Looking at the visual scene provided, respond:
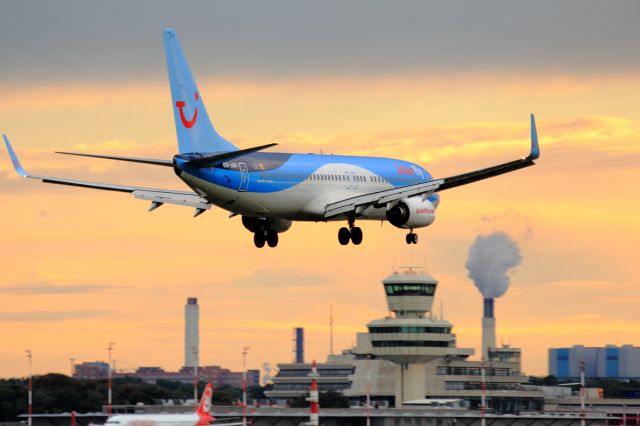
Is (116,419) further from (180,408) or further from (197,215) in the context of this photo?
(180,408)

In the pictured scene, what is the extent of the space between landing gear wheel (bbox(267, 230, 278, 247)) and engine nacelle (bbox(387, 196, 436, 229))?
736 centimetres

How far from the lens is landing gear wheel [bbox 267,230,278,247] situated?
85625 millimetres

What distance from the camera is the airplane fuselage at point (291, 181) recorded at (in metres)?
77.4

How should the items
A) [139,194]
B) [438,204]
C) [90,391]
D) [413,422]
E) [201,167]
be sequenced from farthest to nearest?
[90,391]
[413,422]
[438,204]
[139,194]
[201,167]

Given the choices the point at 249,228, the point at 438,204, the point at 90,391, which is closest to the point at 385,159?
the point at 438,204

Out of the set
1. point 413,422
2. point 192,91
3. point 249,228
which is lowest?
point 413,422

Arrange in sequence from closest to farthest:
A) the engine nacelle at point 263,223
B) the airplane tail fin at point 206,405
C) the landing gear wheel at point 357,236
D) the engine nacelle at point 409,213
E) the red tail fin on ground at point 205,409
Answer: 1. the landing gear wheel at point 357,236
2. the engine nacelle at point 263,223
3. the engine nacelle at point 409,213
4. the red tail fin on ground at point 205,409
5. the airplane tail fin at point 206,405

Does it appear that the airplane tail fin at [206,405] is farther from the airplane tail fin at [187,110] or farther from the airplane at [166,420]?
the airplane tail fin at [187,110]

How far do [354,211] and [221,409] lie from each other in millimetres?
84585

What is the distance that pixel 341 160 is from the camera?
292ft

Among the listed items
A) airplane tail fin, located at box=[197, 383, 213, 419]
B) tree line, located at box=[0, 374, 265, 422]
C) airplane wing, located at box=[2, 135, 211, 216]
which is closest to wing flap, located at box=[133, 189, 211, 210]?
airplane wing, located at box=[2, 135, 211, 216]

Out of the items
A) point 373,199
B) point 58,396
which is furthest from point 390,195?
point 58,396

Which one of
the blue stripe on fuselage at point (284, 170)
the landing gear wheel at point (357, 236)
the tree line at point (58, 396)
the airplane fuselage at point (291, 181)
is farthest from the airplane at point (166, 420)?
the tree line at point (58, 396)

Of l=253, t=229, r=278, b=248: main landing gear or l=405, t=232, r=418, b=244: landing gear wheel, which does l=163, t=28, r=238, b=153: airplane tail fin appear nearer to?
l=253, t=229, r=278, b=248: main landing gear
